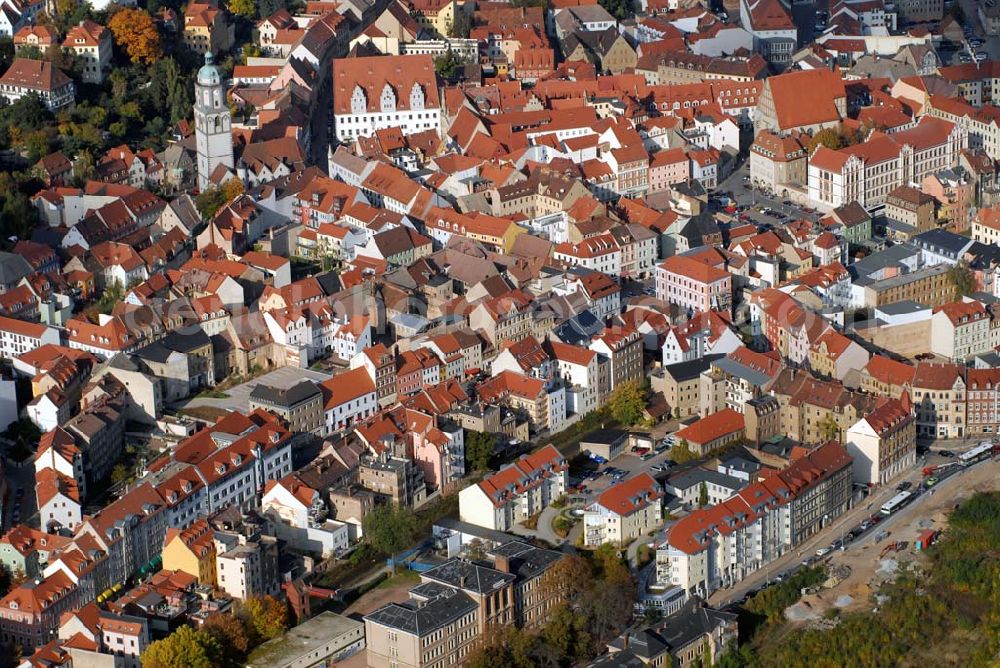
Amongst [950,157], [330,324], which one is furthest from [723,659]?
[950,157]

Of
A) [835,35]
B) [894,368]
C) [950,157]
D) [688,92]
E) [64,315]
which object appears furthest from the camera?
[835,35]

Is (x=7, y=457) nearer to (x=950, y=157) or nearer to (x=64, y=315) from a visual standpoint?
(x=64, y=315)

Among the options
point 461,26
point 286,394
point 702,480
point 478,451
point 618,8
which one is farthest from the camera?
point 618,8

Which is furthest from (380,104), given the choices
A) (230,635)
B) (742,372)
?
(230,635)

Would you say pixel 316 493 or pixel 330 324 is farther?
pixel 330 324

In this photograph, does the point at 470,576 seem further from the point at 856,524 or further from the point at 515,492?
the point at 856,524

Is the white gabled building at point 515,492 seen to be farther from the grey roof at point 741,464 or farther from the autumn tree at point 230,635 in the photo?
the autumn tree at point 230,635

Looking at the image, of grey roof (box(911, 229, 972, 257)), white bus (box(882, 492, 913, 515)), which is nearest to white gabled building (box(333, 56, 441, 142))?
grey roof (box(911, 229, 972, 257))

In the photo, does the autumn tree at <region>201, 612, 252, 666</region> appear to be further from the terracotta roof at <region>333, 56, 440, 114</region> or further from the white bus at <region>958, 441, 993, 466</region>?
the terracotta roof at <region>333, 56, 440, 114</region>
